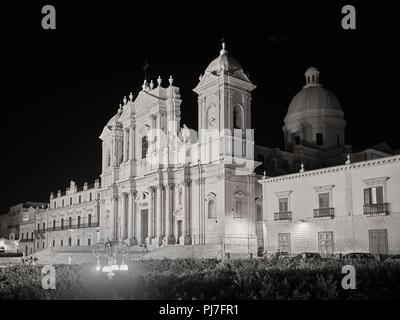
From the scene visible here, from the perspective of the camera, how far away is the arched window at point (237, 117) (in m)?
43.2

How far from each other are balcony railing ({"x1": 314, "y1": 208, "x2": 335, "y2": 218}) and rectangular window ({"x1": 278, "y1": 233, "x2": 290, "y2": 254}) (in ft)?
9.84

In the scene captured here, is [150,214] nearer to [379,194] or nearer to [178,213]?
[178,213]

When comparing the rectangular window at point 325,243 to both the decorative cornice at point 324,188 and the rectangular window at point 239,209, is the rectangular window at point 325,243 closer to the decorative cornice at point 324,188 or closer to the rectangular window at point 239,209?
the decorative cornice at point 324,188

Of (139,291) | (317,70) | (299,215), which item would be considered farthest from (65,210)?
(139,291)

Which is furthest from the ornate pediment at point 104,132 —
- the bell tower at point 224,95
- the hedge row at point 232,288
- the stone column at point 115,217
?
the hedge row at point 232,288

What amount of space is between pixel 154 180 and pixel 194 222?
6.51 meters

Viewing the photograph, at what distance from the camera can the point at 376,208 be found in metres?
32.0

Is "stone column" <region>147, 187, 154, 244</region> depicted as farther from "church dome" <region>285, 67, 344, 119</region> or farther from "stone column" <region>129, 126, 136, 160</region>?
"church dome" <region>285, 67, 344, 119</region>

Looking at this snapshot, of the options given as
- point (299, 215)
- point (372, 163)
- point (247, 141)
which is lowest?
point (299, 215)

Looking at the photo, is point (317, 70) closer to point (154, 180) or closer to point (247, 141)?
point (247, 141)

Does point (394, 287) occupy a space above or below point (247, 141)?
below

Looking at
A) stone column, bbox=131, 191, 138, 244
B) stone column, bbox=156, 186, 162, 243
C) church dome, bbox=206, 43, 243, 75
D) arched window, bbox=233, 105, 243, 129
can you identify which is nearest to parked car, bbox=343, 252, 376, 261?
arched window, bbox=233, 105, 243, 129

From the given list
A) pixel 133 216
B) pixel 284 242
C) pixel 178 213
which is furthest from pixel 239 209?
pixel 133 216

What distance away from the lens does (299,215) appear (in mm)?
36625
